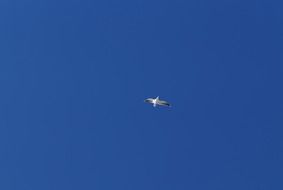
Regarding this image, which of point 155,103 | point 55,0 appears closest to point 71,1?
point 55,0

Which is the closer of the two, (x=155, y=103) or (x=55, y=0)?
(x=155, y=103)

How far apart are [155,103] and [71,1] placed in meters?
4.35

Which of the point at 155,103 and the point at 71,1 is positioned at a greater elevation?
the point at 71,1

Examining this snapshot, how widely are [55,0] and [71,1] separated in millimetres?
490

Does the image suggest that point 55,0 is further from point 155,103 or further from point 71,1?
point 155,103

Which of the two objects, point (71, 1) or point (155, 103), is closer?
point (155, 103)

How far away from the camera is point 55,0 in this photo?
12430mm

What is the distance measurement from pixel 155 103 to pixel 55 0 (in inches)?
182

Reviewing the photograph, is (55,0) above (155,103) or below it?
above

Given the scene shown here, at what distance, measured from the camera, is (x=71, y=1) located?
12516mm

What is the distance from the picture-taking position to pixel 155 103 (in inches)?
433
